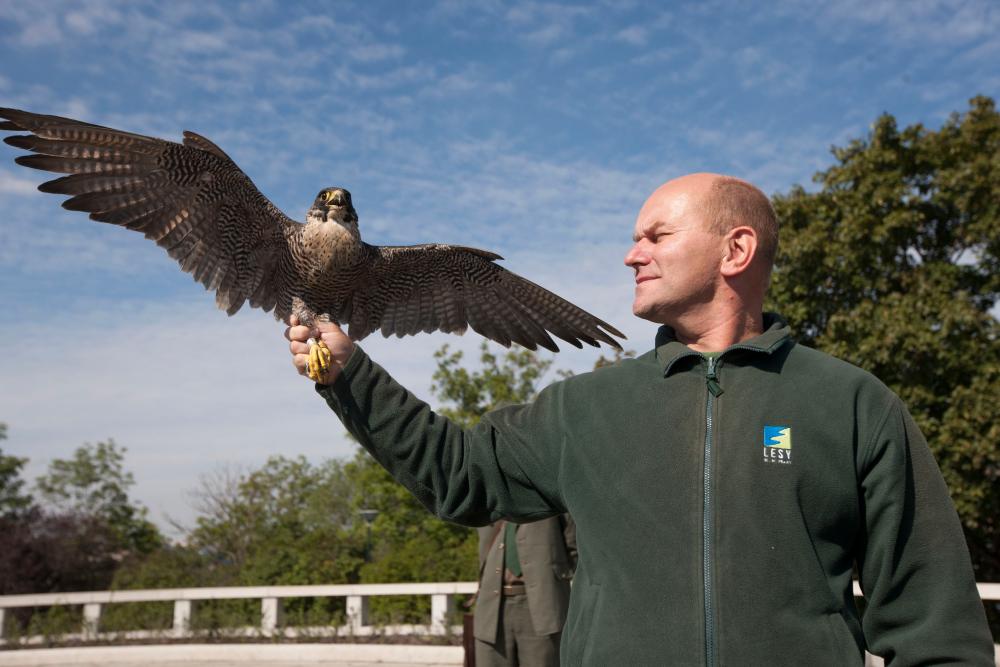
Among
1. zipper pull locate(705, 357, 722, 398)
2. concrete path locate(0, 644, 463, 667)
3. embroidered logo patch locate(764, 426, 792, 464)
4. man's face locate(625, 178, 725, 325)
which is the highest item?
man's face locate(625, 178, 725, 325)

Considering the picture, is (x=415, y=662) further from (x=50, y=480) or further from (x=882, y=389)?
(x=50, y=480)

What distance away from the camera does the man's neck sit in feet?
5.94

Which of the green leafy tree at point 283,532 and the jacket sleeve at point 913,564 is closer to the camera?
the jacket sleeve at point 913,564

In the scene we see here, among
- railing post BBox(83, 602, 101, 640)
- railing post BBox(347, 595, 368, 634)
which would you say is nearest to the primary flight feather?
railing post BBox(347, 595, 368, 634)

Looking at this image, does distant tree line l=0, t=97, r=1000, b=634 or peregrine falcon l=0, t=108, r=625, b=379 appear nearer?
peregrine falcon l=0, t=108, r=625, b=379

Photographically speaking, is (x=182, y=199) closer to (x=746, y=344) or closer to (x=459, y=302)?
(x=459, y=302)

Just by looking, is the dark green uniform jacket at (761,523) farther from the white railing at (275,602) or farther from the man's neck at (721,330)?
the white railing at (275,602)

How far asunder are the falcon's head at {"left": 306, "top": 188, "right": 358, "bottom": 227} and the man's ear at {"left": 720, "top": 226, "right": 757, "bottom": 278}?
5.01 ft

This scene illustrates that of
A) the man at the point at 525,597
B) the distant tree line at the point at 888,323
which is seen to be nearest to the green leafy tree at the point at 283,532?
the distant tree line at the point at 888,323

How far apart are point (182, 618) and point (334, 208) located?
969 centimetres

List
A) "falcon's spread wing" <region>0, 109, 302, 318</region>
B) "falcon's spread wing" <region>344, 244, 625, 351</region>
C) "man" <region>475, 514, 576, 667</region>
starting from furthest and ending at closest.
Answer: "man" <region>475, 514, 576, 667</region> → "falcon's spread wing" <region>344, 244, 625, 351</region> → "falcon's spread wing" <region>0, 109, 302, 318</region>

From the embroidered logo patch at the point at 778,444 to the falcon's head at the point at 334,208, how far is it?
1.77 m

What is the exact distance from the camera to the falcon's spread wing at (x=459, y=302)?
10.9 feet

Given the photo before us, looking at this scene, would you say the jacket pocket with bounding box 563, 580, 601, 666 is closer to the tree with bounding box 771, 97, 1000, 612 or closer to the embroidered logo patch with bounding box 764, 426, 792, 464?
the embroidered logo patch with bounding box 764, 426, 792, 464
